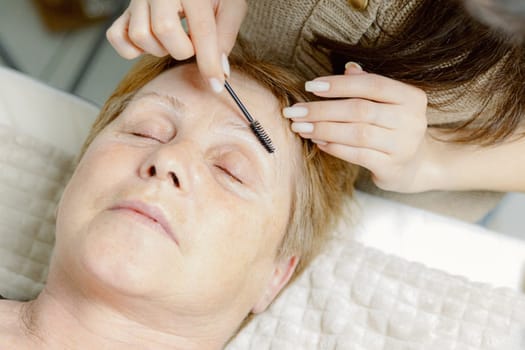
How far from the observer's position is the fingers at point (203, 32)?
3.06 feet

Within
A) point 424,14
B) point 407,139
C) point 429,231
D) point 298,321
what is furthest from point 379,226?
point 424,14

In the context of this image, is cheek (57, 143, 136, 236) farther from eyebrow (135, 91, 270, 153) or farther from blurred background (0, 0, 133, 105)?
blurred background (0, 0, 133, 105)

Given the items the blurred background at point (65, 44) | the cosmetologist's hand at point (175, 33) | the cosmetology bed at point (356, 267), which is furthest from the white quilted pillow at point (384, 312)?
the blurred background at point (65, 44)

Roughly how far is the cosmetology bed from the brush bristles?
39 centimetres

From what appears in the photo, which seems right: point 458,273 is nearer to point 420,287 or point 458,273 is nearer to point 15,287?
point 420,287

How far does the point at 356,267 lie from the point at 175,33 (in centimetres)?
68

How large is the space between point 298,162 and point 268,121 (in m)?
0.10

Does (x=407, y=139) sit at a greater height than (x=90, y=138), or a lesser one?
greater

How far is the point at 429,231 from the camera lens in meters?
1.45

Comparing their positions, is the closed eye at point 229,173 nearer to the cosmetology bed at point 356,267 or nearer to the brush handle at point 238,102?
the brush handle at point 238,102

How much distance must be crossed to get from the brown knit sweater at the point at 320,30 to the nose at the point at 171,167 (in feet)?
1.13

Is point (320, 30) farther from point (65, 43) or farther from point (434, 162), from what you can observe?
point (65, 43)

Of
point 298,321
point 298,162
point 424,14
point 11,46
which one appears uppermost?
point 424,14

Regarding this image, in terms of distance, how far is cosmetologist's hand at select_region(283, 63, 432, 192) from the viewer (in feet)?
3.33
